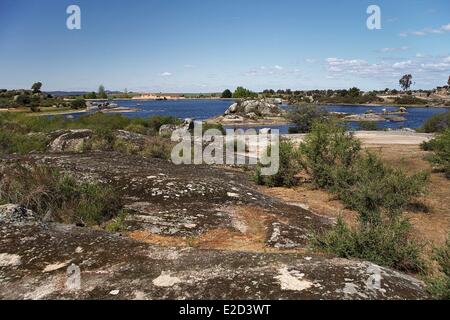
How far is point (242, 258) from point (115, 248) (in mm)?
1595

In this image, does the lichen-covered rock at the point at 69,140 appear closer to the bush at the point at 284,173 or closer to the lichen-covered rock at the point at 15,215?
the bush at the point at 284,173

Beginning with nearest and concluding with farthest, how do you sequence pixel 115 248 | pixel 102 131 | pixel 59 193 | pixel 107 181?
pixel 115 248 < pixel 59 193 < pixel 107 181 < pixel 102 131

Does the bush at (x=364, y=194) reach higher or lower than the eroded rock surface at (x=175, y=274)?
lower

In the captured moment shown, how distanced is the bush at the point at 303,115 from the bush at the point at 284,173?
3091 cm

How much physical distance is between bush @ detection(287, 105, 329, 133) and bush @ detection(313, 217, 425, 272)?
128 feet

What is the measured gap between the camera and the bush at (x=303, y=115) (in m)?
44.7

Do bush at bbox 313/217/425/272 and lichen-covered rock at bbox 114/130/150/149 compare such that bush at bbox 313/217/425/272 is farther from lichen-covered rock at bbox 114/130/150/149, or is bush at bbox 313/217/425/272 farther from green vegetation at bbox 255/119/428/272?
lichen-covered rock at bbox 114/130/150/149

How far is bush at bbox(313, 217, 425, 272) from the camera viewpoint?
5.35 m

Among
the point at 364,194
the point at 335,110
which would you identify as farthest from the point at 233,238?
the point at 335,110

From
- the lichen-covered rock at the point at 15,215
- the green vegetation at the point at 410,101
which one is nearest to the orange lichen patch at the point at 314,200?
the lichen-covered rock at the point at 15,215

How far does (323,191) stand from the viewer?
12867mm

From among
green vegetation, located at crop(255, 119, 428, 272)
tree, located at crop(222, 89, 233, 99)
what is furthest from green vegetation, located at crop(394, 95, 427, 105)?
green vegetation, located at crop(255, 119, 428, 272)
